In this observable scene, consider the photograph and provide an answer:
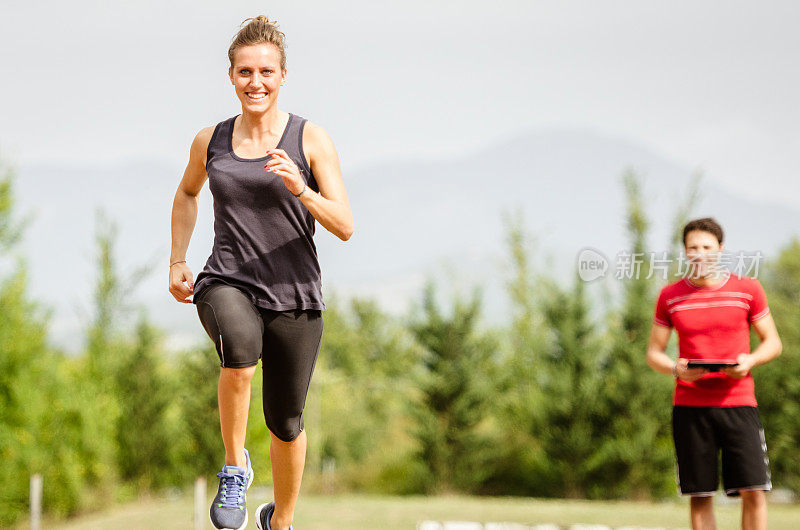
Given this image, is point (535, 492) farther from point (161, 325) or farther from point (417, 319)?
point (161, 325)

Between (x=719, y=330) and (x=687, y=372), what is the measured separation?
33 centimetres

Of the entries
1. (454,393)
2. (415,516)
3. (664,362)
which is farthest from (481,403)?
(664,362)

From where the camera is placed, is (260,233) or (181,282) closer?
(260,233)

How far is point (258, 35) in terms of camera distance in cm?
345

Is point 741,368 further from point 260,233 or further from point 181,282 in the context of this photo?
point 181,282

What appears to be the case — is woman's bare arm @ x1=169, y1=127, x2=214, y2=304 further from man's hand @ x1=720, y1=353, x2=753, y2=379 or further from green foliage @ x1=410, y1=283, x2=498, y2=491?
green foliage @ x1=410, y1=283, x2=498, y2=491

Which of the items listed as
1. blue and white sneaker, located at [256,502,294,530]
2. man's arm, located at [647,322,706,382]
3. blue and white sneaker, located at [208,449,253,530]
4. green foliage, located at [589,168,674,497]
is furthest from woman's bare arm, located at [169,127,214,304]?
green foliage, located at [589,168,674,497]

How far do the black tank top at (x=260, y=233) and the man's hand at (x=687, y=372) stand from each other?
2316 millimetres

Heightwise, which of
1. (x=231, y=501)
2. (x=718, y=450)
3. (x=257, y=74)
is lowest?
(x=718, y=450)

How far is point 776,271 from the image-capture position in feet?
172

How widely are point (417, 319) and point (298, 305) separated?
17940mm

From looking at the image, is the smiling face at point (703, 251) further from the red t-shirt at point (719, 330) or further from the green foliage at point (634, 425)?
the green foliage at point (634, 425)

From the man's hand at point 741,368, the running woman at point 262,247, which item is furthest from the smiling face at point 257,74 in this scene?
the man's hand at point 741,368

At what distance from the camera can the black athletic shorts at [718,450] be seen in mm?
4801
